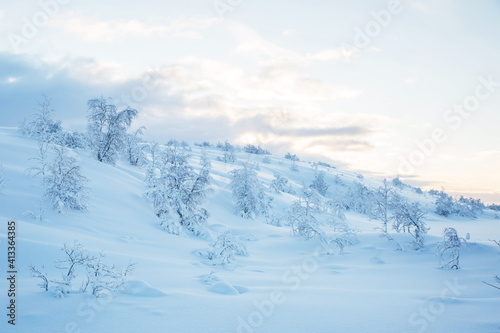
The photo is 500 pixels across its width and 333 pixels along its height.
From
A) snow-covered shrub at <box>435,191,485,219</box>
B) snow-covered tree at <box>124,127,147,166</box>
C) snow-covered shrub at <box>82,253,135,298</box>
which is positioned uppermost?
snow-covered tree at <box>124,127,147,166</box>

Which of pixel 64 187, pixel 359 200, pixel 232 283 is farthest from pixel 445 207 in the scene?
pixel 64 187

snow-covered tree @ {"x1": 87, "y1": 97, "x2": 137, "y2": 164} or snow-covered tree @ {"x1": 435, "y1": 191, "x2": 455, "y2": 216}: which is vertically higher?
snow-covered tree @ {"x1": 87, "y1": 97, "x2": 137, "y2": 164}

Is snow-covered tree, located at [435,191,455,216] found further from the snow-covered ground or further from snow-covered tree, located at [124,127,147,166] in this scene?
snow-covered tree, located at [124,127,147,166]

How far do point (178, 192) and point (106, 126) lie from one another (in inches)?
454

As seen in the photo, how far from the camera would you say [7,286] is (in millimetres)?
5367

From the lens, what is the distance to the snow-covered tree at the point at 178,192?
57.6 feet

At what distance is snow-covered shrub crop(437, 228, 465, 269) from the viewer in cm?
1057

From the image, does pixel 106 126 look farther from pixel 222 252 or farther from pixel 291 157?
pixel 291 157

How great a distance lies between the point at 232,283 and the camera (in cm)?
773

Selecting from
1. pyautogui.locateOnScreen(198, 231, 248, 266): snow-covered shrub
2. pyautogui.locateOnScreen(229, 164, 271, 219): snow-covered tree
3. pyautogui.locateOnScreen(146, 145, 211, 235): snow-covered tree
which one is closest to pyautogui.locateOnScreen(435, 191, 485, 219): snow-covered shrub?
pyautogui.locateOnScreen(229, 164, 271, 219): snow-covered tree

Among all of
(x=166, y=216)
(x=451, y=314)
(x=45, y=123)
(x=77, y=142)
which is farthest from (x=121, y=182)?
(x=451, y=314)

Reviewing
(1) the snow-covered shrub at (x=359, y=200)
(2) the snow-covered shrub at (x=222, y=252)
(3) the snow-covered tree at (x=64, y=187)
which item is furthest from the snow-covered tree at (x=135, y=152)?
(1) the snow-covered shrub at (x=359, y=200)

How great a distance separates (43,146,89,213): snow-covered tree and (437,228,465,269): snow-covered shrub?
14.9 m

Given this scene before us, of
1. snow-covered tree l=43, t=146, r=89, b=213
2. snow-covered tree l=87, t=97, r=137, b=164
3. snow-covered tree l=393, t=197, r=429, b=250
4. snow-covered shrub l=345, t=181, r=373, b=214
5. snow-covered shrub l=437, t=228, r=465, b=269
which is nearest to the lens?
snow-covered shrub l=437, t=228, r=465, b=269
